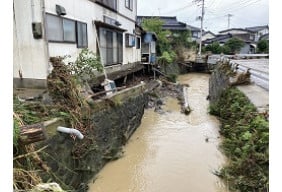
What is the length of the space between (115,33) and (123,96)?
701cm

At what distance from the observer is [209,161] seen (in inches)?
318

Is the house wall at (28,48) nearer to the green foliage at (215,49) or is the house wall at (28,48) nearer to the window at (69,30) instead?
the window at (69,30)

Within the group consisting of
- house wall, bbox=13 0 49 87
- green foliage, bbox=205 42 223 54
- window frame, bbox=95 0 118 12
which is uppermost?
green foliage, bbox=205 42 223 54

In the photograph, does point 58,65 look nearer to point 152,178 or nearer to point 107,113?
point 107,113

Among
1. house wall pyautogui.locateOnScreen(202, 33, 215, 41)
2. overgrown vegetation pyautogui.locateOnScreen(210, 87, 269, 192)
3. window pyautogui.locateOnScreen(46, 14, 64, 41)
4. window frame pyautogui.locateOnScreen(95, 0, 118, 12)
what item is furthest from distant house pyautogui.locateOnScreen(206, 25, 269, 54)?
window pyautogui.locateOnScreen(46, 14, 64, 41)

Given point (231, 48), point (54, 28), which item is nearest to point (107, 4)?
point (54, 28)

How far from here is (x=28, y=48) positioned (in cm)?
855

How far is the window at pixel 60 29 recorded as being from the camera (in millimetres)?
8587

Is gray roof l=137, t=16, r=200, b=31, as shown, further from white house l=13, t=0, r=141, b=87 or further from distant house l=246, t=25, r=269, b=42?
white house l=13, t=0, r=141, b=87

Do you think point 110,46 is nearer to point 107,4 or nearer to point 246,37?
point 107,4

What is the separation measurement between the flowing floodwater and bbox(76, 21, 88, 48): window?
4.44 metres

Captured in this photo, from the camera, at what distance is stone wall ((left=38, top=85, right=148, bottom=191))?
16.2 feet

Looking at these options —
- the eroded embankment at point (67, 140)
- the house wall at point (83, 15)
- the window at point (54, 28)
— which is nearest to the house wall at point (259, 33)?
the house wall at point (83, 15)

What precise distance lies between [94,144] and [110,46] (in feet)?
28.2
